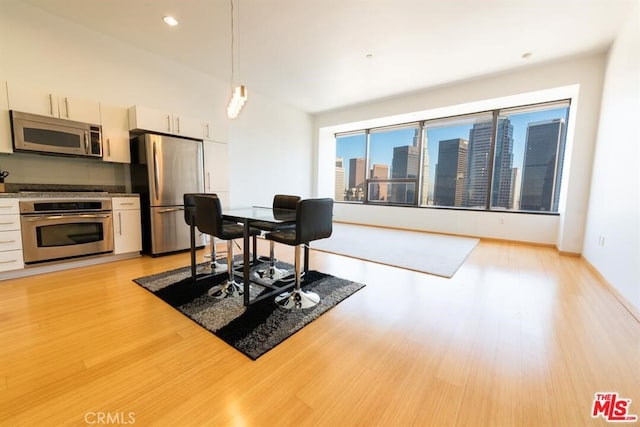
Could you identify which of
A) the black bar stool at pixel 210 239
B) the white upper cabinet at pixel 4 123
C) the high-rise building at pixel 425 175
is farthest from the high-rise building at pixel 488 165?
the white upper cabinet at pixel 4 123

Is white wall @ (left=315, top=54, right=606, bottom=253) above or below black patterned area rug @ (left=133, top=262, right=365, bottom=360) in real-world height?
above

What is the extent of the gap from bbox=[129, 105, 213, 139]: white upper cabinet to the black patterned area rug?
1974 millimetres

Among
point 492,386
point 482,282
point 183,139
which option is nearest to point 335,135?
point 183,139

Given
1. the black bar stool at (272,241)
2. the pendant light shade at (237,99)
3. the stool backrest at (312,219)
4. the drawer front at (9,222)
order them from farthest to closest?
the drawer front at (9,222) < the pendant light shade at (237,99) < the black bar stool at (272,241) < the stool backrest at (312,219)

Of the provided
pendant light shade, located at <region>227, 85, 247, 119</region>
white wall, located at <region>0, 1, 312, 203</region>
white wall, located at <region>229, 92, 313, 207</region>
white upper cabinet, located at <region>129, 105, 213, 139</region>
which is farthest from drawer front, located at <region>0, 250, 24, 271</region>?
white wall, located at <region>229, 92, 313, 207</region>

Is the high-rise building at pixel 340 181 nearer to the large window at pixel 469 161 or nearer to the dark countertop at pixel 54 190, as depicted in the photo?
the large window at pixel 469 161

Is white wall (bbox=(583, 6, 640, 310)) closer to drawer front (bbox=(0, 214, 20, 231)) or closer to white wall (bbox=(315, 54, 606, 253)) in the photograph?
white wall (bbox=(315, 54, 606, 253))

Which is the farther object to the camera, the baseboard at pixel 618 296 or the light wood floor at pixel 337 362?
the baseboard at pixel 618 296

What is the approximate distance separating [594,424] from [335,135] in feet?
23.2

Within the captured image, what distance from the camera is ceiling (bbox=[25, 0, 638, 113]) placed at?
266 centimetres

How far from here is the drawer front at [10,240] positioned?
2441 millimetres

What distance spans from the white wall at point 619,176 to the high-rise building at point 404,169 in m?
2.99

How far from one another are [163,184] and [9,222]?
1416 millimetres

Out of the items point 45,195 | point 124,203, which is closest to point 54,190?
point 45,195
